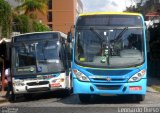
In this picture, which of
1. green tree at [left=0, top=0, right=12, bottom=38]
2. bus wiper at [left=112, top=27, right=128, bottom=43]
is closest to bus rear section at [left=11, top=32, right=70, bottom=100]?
bus wiper at [left=112, top=27, right=128, bottom=43]

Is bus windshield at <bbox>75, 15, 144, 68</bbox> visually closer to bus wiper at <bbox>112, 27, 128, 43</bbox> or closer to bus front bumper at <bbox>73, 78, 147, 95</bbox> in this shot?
bus wiper at <bbox>112, 27, 128, 43</bbox>

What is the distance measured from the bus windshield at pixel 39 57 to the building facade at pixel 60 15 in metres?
104

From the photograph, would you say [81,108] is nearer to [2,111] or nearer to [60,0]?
[2,111]

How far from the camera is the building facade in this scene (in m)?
126

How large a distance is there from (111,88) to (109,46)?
1500 mm

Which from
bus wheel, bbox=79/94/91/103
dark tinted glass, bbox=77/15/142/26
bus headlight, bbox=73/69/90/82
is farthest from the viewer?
bus wheel, bbox=79/94/91/103

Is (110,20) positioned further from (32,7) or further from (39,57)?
(32,7)

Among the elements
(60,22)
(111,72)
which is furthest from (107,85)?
(60,22)

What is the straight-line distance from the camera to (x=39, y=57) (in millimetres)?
20891

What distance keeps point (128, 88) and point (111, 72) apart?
81 centimetres

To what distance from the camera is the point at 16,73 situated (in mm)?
20781

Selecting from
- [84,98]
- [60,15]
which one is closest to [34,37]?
[84,98]

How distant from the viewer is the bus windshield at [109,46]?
17578 millimetres

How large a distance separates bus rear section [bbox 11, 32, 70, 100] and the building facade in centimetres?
10373
